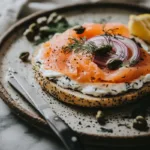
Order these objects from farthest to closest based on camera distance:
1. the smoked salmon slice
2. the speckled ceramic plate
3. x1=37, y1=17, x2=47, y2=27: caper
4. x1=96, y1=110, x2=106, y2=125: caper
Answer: x1=37, y1=17, x2=47, y2=27: caper
the smoked salmon slice
x1=96, y1=110, x2=106, y2=125: caper
the speckled ceramic plate

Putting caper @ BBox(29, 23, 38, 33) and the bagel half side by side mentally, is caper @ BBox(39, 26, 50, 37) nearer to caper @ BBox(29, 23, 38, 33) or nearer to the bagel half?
caper @ BBox(29, 23, 38, 33)

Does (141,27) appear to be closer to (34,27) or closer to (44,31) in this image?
(44,31)

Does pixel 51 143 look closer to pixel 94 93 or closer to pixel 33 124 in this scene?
pixel 33 124

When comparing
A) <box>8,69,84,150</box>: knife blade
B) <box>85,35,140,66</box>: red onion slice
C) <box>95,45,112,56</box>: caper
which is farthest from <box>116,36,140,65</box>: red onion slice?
<box>8,69,84,150</box>: knife blade

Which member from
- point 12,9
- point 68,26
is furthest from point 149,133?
point 12,9

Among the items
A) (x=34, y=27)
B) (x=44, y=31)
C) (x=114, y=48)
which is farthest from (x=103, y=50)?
(x=34, y=27)

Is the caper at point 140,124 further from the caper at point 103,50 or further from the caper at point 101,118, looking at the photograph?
the caper at point 103,50

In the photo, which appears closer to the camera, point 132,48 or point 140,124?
point 140,124

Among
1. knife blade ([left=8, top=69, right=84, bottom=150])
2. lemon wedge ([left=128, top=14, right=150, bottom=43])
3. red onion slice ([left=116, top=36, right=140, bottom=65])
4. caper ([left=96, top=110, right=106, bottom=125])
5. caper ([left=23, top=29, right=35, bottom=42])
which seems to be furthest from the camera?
caper ([left=23, top=29, right=35, bottom=42])
